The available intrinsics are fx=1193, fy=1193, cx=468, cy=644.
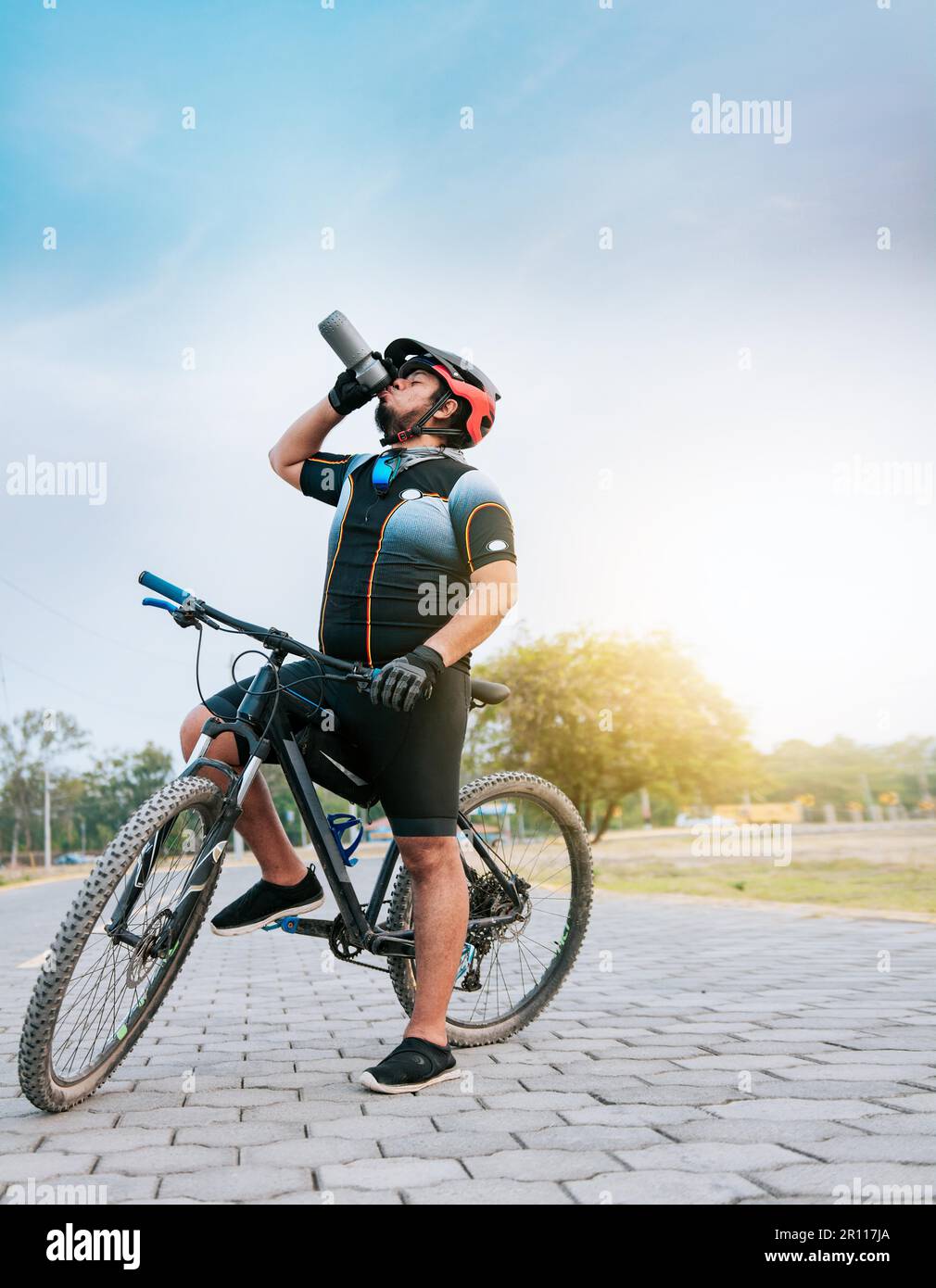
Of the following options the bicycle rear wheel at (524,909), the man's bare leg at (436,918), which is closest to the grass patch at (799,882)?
the bicycle rear wheel at (524,909)

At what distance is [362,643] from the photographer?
3.69m

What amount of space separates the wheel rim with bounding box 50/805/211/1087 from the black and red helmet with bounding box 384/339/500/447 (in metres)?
1.50

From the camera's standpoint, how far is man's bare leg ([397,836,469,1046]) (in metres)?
3.53

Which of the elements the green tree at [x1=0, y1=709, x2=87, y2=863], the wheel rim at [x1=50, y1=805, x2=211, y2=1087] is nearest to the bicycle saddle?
the wheel rim at [x1=50, y1=805, x2=211, y2=1087]

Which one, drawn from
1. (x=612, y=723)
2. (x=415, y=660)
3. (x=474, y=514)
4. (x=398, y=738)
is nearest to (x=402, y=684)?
(x=415, y=660)

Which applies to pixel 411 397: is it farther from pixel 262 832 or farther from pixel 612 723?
pixel 612 723

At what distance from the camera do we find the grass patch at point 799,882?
12.2 meters

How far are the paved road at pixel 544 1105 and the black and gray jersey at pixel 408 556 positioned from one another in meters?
1.32

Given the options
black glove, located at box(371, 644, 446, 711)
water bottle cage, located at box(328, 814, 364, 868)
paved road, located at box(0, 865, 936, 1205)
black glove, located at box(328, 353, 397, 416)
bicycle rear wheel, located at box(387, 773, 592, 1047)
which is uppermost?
black glove, located at box(328, 353, 397, 416)

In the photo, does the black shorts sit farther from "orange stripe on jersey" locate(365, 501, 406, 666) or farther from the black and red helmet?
the black and red helmet

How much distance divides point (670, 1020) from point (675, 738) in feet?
85.7

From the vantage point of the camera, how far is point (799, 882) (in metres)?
16.2

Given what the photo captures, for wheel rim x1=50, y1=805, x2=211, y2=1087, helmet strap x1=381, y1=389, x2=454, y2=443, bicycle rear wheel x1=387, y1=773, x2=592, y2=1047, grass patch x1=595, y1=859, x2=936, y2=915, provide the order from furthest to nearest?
1. grass patch x1=595, y1=859, x2=936, y2=915
2. bicycle rear wheel x1=387, y1=773, x2=592, y2=1047
3. helmet strap x1=381, y1=389, x2=454, y2=443
4. wheel rim x1=50, y1=805, x2=211, y2=1087
